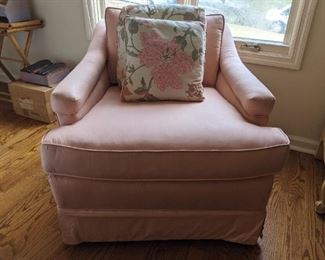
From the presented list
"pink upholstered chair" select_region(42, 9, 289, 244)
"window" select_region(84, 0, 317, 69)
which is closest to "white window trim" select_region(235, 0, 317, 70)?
"window" select_region(84, 0, 317, 69)

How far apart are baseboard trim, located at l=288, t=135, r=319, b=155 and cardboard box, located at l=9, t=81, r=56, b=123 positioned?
1.66 metres

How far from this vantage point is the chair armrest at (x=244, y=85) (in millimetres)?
1087

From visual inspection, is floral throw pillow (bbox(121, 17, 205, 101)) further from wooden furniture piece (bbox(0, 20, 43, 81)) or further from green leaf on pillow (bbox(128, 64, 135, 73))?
wooden furniture piece (bbox(0, 20, 43, 81))

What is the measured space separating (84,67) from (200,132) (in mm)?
636

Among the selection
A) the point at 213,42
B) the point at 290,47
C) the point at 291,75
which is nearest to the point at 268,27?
the point at 290,47

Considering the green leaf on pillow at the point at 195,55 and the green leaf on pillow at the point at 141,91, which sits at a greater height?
the green leaf on pillow at the point at 195,55

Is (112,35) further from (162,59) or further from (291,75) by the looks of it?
(291,75)

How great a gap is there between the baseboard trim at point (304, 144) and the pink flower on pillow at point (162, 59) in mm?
1005

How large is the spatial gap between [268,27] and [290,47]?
0.19 metres

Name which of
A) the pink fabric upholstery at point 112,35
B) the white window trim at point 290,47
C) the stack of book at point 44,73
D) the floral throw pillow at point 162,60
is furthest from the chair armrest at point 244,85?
the stack of book at point 44,73

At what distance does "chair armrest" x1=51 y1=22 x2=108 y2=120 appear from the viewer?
1088mm

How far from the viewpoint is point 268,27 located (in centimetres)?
176

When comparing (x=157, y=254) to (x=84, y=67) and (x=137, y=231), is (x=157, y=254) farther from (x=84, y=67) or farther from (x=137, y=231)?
(x=84, y=67)

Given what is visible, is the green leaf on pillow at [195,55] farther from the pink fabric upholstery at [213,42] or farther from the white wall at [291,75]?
the white wall at [291,75]
